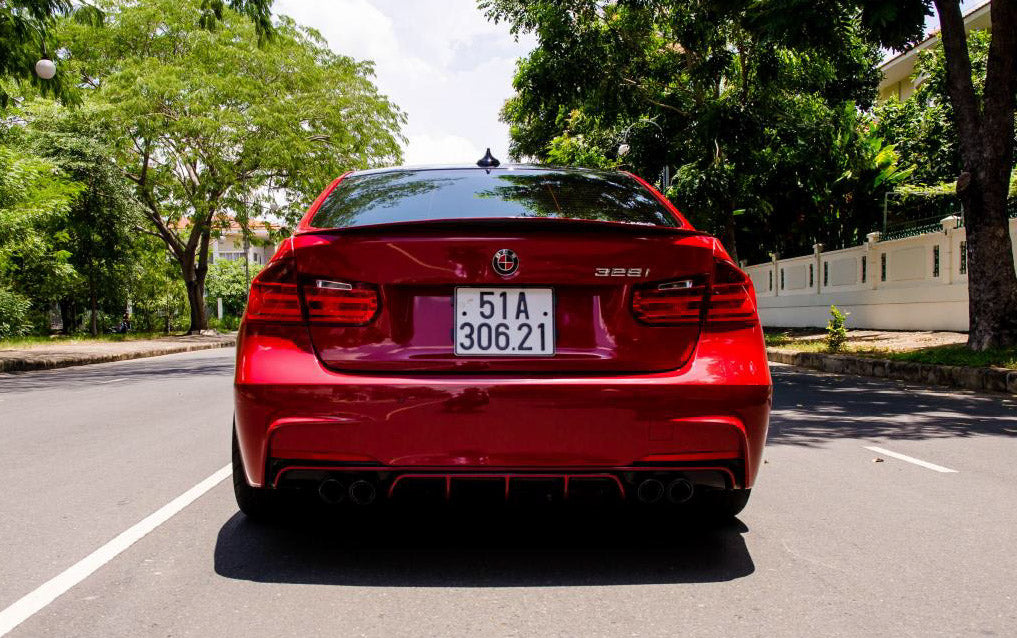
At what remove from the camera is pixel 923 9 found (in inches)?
497

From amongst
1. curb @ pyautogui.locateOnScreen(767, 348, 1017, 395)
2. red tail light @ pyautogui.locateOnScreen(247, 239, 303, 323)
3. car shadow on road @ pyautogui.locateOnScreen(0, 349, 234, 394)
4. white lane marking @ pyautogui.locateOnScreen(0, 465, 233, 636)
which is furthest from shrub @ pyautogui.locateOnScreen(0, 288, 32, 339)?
red tail light @ pyautogui.locateOnScreen(247, 239, 303, 323)

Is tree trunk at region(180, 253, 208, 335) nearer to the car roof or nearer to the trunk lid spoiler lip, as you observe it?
the car roof

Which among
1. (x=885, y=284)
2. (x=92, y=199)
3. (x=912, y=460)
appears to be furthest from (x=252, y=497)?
(x=92, y=199)

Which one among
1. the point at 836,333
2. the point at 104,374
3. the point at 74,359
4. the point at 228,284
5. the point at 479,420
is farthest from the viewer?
the point at 228,284

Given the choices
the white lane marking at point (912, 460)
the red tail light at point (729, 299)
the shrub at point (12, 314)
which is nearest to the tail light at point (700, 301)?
the red tail light at point (729, 299)

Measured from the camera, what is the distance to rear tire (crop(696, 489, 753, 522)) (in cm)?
378

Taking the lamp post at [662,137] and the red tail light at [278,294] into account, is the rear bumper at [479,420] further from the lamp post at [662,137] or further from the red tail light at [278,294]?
the lamp post at [662,137]

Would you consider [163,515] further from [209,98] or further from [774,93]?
[209,98]

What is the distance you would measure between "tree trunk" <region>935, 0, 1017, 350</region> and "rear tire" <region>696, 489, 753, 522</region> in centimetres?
1057

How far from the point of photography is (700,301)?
11.2ft

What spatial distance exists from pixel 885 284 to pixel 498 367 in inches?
749

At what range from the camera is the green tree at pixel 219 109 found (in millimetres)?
29094

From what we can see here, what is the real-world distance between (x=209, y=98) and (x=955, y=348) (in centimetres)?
2242

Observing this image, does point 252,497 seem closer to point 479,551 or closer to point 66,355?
point 479,551
